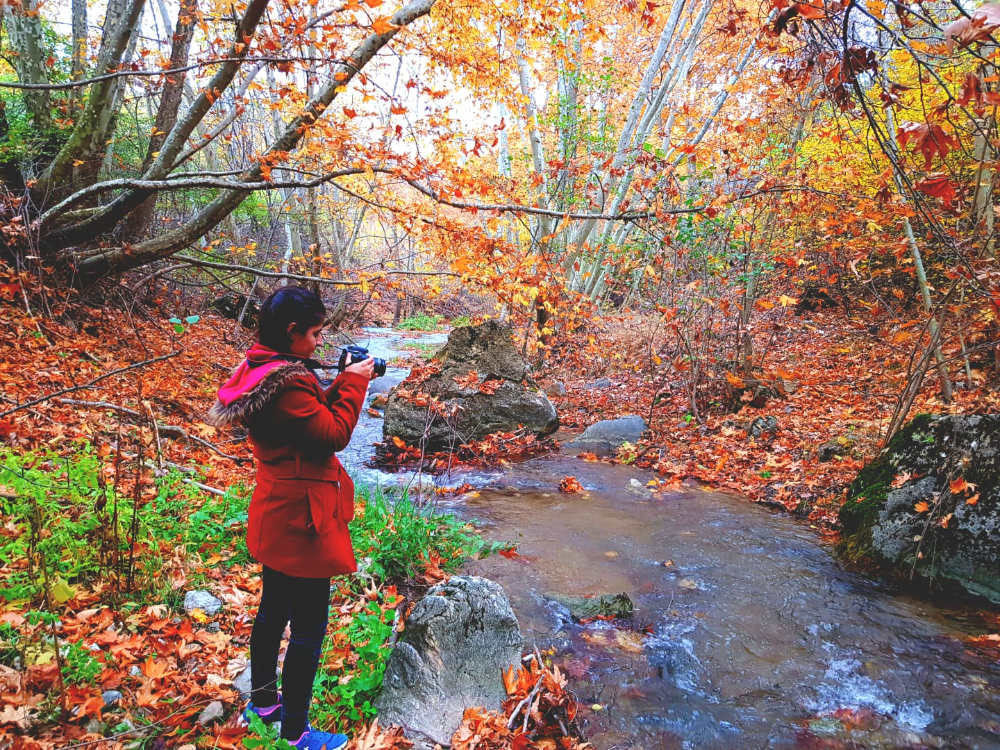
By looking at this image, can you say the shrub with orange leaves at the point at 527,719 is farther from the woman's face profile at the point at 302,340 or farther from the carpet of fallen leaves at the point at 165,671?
the woman's face profile at the point at 302,340

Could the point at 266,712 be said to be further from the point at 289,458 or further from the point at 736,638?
the point at 736,638

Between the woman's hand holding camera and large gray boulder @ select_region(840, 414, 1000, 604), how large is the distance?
4.81m

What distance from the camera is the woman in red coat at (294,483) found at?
202 centimetres

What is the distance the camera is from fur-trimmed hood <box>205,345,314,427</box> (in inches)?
77.6

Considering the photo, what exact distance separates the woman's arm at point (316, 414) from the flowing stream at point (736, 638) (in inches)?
90.9

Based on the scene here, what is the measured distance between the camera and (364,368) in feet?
7.68

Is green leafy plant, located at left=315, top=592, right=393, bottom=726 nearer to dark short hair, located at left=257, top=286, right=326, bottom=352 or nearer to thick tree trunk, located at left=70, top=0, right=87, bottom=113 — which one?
dark short hair, located at left=257, top=286, right=326, bottom=352

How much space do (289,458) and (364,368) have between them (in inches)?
20.2

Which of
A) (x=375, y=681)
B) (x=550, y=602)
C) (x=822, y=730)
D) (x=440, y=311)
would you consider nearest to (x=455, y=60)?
(x=550, y=602)

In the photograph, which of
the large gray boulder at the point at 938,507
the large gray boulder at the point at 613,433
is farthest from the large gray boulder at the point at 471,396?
the large gray boulder at the point at 938,507

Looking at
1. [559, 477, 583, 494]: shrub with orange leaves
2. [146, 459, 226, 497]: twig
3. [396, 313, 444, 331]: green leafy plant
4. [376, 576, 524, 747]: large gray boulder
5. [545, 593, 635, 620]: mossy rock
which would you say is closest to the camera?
[376, 576, 524, 747]: large gray boulder

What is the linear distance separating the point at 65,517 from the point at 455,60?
725 centimetres

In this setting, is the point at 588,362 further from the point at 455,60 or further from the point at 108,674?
the point at 108,674

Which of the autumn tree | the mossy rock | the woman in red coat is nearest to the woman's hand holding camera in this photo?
the woman in red coat
